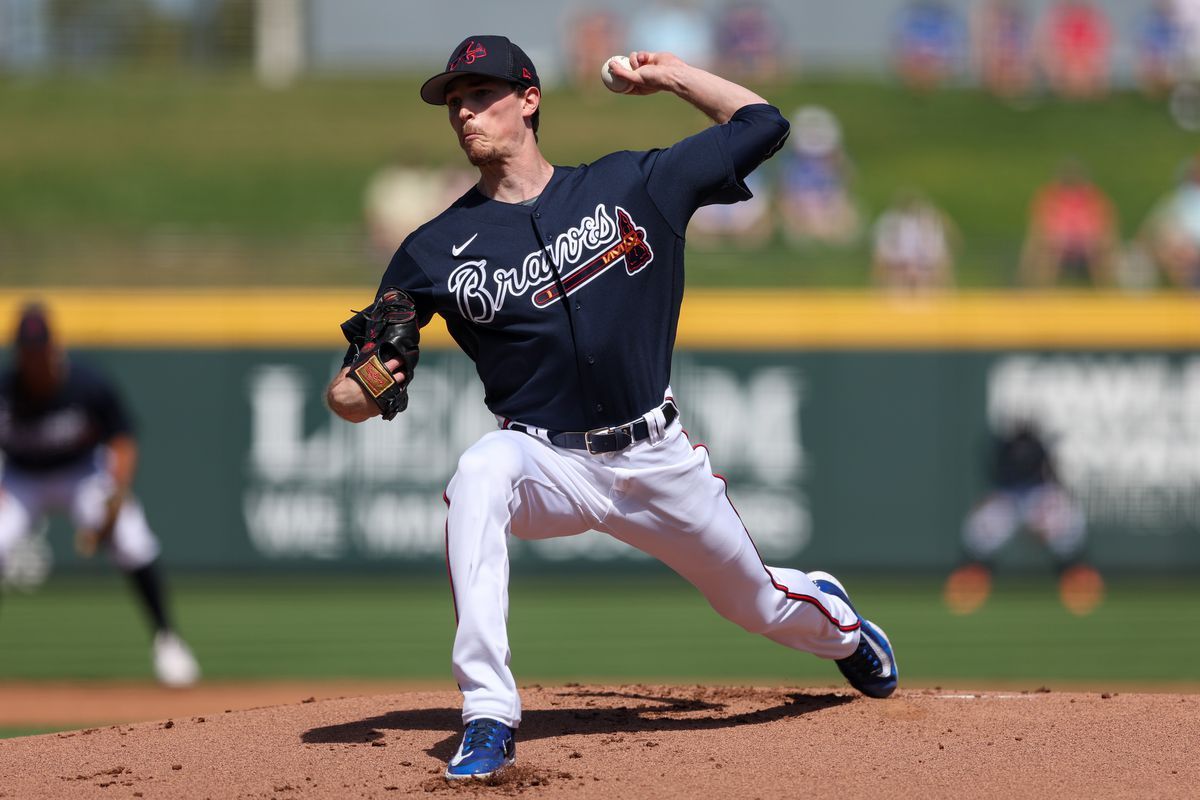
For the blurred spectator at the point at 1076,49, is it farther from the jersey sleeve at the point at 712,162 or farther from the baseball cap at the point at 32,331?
the jersey sleeve at the point at 712,162

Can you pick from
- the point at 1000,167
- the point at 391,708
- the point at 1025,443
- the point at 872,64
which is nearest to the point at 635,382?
the point at 391,708

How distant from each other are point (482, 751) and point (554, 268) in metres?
1.35

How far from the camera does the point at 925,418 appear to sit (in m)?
14.1

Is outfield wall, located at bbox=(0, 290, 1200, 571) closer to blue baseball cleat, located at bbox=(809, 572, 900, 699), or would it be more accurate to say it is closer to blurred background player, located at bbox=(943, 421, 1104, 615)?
blurred background player, located at bbox=(943, 421, 1104, 615)

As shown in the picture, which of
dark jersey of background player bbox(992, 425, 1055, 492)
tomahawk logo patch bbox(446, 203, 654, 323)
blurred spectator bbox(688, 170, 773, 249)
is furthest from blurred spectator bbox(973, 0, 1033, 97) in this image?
tomahawk logo patch bbox(446, 203, 654, 323)

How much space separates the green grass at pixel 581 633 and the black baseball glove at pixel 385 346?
4.83 metres

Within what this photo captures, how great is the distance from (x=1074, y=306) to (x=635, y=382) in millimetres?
10368

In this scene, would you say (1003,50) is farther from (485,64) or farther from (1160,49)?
(485,64)

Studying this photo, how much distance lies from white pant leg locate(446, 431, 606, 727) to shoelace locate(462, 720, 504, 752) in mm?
23

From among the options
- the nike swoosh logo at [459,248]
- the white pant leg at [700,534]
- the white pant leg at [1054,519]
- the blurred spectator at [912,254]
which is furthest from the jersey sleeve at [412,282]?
the blurred spectator at [912,254]

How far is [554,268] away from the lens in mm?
4504

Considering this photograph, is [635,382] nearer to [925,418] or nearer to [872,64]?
[925,418]

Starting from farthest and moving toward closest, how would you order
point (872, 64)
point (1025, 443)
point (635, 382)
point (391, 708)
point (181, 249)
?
point (872, 64)
point (181, 249)
point (1025, 443)
point (391, 708)
point (635, 382)

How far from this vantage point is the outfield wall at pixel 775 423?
45.4ft
